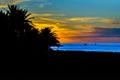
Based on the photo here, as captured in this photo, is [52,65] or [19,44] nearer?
[52,65]

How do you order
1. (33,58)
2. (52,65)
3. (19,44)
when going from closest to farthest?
1. (52,65)
2. (33,58)
3. (19,44)

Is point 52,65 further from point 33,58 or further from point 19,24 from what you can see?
point 19,24

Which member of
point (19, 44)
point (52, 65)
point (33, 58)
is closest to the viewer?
point (52, 65)

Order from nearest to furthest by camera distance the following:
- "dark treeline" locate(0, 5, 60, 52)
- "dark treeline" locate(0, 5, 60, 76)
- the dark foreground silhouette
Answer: the dark foreground silhouette → "dark treeline" locate(0, 5, 60, 76) → "dark treeline" locate(0, 5, 60, 52)

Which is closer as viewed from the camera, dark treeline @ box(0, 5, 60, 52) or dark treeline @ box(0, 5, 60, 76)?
dark treeline @ box(0, 5, 60, 76)

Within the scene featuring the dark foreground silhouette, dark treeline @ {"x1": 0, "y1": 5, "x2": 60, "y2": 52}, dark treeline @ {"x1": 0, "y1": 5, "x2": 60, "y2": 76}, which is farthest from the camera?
dark treeline @ {"x1": 0, "y1": 5, "x2": 60, "y2": 52}

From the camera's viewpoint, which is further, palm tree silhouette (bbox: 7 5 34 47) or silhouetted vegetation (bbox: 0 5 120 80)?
palm tree silhouette (bbox: 7 5 34 47)

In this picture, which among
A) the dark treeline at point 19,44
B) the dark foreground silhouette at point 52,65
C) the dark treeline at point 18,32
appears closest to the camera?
the dark foreground silhouette at point 52,65

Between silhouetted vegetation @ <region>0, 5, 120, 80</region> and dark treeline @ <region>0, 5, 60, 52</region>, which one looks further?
dark treeline @ <region>0, 5, 60, 52</region>

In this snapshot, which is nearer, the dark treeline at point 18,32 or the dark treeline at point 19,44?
the dark treeline at point 19,44

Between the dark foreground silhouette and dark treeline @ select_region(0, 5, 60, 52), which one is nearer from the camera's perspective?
the dark foreground silhouette

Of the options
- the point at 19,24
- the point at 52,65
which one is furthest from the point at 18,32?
the point at 52,65

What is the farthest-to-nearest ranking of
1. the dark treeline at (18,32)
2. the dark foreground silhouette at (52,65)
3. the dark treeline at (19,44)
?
the dark treeline at (18,32) → the dark treeline at (19,44) → the dark foreground silhouette at (52,65)

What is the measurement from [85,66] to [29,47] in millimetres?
13053
